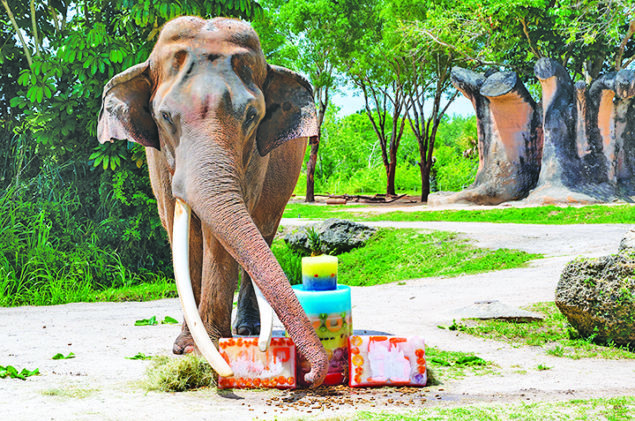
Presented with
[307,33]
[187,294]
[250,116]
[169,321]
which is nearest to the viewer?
[187,294]

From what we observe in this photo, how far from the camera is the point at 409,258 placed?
11367 mm

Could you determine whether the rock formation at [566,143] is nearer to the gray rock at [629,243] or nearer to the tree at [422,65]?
the tree at [422,65]

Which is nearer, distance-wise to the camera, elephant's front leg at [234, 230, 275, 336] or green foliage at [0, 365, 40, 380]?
green foliage at [0, 365, 40, 380]

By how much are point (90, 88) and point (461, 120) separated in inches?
2815

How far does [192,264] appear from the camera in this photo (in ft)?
15.6

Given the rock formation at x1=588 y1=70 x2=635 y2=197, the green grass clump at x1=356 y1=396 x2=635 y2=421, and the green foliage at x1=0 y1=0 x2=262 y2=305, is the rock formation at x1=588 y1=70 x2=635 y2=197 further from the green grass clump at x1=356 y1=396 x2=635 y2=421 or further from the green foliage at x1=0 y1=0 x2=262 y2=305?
the green grass clump at x1=356 y1=396 x2=635 y2=421

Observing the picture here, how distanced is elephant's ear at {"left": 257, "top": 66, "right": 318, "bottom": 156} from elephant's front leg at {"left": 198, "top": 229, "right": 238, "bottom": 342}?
0.82 meters

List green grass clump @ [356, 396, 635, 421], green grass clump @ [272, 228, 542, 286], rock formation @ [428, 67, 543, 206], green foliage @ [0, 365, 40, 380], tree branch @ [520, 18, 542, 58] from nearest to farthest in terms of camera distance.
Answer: green grass clump @ [356, 396, 635, 421] < green foliage @ [0, 365, 40, 380] < green grass clump @ [272, 228, 542, 286] < rock formation @ [428, 67, 543, 206] < tree branch @ [520, 18, 542, 58]

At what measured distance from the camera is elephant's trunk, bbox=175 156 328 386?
3.34 meters

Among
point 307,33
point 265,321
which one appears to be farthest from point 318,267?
point 307,33

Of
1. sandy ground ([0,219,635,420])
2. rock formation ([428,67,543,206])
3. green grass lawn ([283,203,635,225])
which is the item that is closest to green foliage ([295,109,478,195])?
rock formation ([428,67,543,206])

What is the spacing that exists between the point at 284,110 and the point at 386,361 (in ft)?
5.93

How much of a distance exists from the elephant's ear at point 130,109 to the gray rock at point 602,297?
320 cm

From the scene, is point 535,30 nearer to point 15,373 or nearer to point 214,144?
point 214,144
